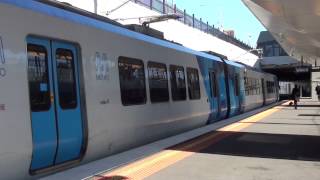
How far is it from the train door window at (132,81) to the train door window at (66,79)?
2.27m

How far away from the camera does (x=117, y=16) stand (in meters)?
33.1

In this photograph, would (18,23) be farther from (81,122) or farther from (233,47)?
(233,47)

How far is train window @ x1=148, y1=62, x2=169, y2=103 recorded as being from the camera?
45.9 ft

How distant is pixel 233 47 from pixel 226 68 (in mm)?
30590

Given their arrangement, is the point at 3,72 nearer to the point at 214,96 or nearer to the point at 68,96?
the point at 68,96

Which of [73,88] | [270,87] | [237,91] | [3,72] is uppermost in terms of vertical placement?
[3,72]

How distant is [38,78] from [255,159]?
4956mm

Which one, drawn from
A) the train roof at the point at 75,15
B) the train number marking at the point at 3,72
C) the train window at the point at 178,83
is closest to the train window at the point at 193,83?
the train window at the point at 178,83

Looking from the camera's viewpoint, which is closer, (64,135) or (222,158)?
(64,135)

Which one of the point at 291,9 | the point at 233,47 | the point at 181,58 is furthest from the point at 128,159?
the point at 233,47

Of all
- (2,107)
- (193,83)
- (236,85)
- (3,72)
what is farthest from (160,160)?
(236,85)

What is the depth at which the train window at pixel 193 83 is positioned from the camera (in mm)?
17906

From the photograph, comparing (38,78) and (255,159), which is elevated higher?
(38,78)

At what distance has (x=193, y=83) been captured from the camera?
723 inches
